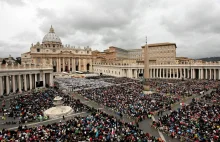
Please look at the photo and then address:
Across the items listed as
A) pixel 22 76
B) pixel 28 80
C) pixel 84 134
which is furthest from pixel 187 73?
pixel 84 134

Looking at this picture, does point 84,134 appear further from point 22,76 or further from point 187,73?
point 187,73

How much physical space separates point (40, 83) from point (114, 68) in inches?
1777

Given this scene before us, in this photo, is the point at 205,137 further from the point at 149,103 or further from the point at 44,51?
the point at 44,51

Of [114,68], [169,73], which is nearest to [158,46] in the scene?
[169,73]

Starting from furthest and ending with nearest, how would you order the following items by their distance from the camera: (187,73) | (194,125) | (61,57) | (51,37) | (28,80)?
1. (51,37)
2. (61,57)
3. (187,73)
4. (28,80)
5. (194,125)

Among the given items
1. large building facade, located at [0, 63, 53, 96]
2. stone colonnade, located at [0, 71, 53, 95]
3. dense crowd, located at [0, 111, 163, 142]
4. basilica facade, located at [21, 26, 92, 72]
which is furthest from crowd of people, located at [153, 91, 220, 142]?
basilica facade, located at [21, 26, 92, 72]

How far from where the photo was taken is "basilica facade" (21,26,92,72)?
298 ft

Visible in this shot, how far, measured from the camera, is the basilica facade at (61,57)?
9088 cm

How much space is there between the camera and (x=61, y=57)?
98.1 m

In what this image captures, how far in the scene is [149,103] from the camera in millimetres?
25672

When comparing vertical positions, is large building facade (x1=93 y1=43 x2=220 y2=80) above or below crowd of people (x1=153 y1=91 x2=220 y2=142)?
above

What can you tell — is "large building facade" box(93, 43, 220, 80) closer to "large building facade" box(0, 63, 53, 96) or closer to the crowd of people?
"large building facade" box(0, 63, 53, 96)

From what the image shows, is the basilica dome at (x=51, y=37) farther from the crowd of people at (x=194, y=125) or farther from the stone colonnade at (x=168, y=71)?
the crowd of people at (x=194, y=125)

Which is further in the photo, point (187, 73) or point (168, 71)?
point (168, 71)
